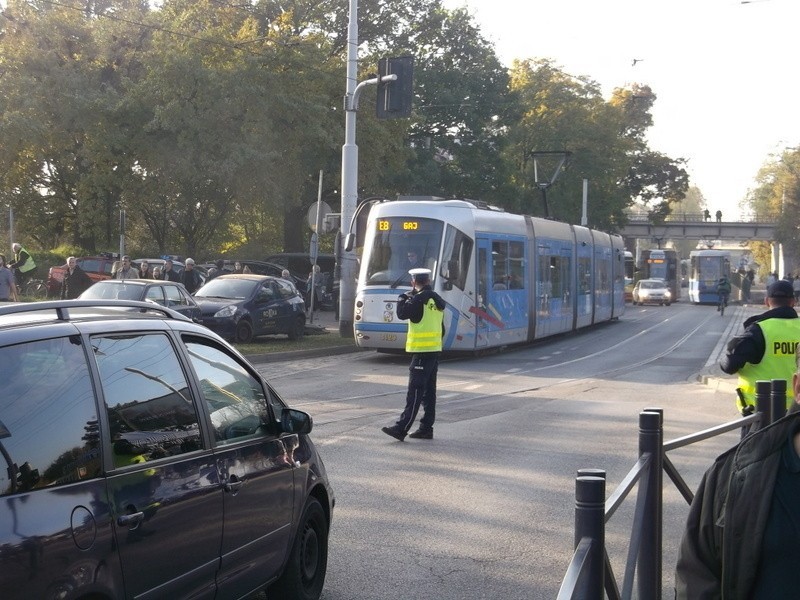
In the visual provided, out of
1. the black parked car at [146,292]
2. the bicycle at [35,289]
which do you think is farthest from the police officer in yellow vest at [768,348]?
the bicycle at [35,289]

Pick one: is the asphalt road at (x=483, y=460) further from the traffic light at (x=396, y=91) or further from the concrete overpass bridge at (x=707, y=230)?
the concrete overpass bridge at (x=707, y=230)

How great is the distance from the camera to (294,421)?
5.77 m

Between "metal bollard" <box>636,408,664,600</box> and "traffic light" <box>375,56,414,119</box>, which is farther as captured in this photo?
"traffic light" <box>375,56,414,119</box>

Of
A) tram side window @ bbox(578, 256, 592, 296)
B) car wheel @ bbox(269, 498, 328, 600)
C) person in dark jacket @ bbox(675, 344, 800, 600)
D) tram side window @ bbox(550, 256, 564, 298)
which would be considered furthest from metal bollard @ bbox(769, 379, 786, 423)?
tram side window @ bbox(578, 256, 592, 296)

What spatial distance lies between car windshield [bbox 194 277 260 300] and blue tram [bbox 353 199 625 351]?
3284mm

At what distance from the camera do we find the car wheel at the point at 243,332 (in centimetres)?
2439

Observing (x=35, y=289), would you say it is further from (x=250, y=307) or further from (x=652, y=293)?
(x=652, y=293)

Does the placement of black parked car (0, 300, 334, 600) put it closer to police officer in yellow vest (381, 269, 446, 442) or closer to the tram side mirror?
police officer in yellow vest (381, 269, 446, 442)

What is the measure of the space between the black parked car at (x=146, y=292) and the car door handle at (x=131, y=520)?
1670 centimetres

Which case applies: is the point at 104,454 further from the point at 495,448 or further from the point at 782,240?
the point at 782,240

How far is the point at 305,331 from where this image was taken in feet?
90.7

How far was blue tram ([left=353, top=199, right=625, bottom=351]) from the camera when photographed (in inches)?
883

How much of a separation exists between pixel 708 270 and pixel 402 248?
153 ft

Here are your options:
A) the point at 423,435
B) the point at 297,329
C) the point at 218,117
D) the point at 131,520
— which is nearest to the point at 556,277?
the point at 297,329
